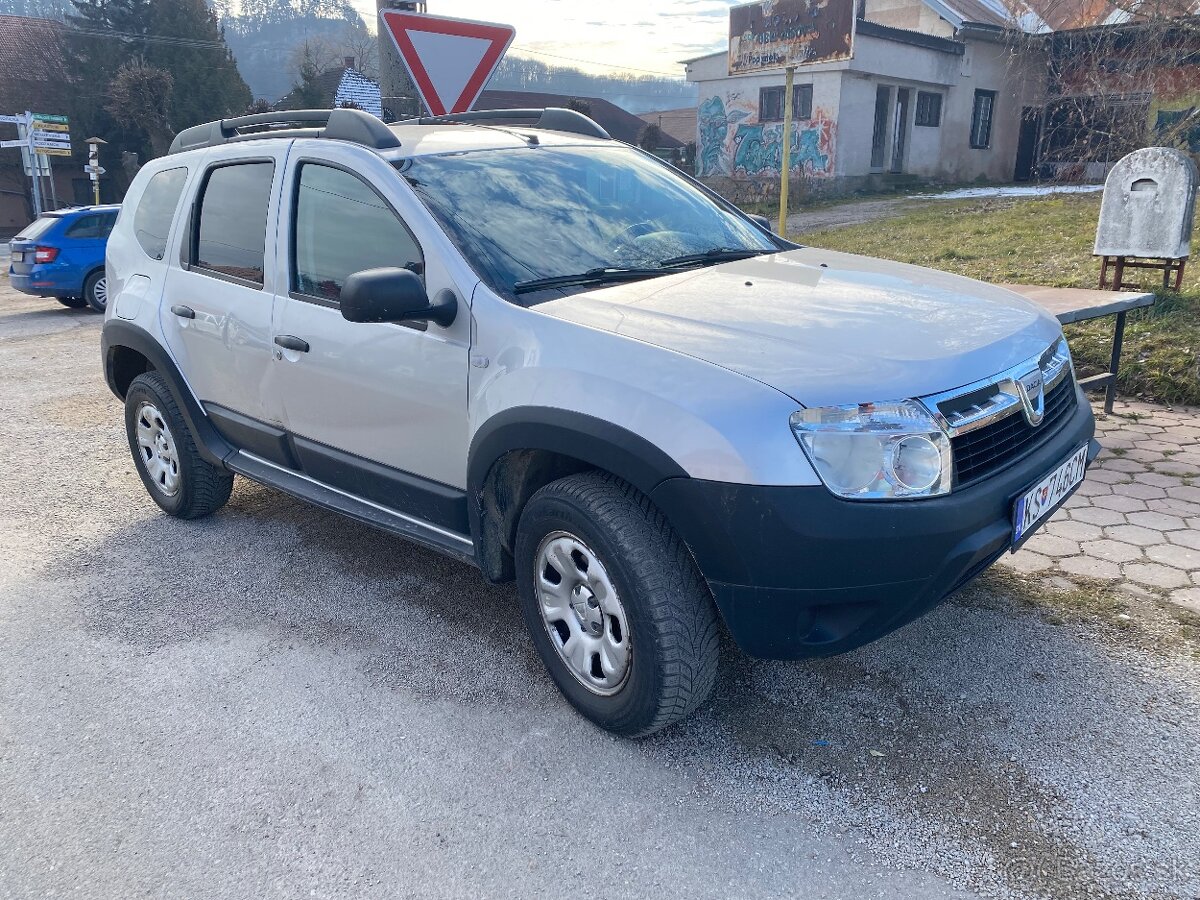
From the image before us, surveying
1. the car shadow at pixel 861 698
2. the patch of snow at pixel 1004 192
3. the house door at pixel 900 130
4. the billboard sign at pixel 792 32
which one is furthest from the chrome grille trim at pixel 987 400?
the house door at pixel 900 130

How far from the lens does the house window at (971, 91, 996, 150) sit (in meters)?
26.2

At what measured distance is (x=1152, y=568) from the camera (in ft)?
12.8

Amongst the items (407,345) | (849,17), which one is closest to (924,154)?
(849,17)

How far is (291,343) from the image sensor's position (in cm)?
372

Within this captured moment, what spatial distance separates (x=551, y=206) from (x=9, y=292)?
1719 cm

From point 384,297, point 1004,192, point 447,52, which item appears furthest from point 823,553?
point 1004,192

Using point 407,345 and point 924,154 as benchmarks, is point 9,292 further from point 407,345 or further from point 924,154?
point 924,154

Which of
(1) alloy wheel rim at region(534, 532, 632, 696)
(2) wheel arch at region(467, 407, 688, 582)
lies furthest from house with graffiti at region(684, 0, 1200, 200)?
(1) alloy wheel rim at region(534, 532, 632, 696)

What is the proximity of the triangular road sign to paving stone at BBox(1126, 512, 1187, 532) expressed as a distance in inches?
182

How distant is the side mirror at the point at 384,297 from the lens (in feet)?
9.50

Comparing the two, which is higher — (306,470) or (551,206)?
(551,206)

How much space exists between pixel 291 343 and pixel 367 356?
19.7 inches

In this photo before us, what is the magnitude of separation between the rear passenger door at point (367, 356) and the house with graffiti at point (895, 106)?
744 inches

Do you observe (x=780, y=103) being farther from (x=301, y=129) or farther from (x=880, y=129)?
(x=301, y=129)
